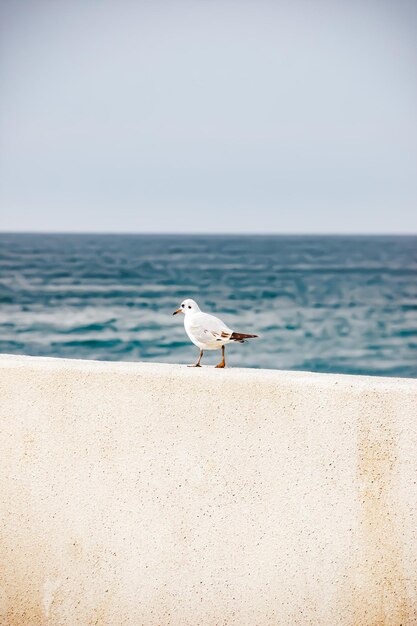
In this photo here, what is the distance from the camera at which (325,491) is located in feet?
7.03

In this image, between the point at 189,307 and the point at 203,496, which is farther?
the point at 189,307

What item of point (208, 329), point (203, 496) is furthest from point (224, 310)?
point (203, 496)

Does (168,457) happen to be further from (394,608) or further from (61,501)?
(394,608)

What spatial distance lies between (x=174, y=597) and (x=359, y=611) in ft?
1.75

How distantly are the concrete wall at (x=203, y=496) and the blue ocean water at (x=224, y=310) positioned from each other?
1073cm

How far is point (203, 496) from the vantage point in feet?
7.30

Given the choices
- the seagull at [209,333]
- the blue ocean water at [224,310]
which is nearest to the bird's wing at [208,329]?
the seagull at [209,333]

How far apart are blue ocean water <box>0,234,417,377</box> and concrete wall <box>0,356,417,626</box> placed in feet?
35.2

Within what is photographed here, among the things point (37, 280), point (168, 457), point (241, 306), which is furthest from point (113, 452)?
point (37, 280)

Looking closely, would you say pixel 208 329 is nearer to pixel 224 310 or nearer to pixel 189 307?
pixel 189 307

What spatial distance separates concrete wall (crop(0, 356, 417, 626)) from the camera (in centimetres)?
211

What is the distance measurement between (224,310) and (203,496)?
844 inches

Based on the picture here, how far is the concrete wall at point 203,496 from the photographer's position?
6.91 feet

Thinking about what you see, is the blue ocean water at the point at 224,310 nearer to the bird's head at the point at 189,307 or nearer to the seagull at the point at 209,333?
the bird's head at the point at 189,307
